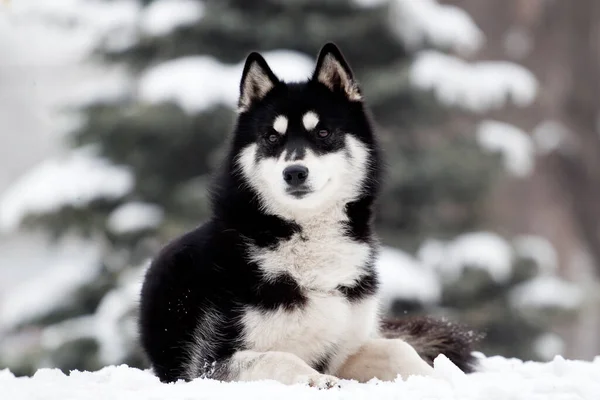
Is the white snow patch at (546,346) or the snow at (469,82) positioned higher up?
the snow at (469,82)

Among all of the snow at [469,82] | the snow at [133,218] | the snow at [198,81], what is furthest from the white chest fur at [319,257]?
the snow at [469,82]

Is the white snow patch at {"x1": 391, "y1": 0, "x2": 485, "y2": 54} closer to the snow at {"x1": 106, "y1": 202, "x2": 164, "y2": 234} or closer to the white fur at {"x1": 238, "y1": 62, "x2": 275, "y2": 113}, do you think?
the snow at {"x1": 106, "y1": 202, "x2": 164, "y2": 234}

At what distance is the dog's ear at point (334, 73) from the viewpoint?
13.9ft

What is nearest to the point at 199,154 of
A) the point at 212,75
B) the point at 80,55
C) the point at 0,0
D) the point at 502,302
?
the point at 212,75

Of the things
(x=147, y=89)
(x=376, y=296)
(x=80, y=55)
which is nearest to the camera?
(x=376, y=296)

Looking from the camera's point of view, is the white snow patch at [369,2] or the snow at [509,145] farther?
the snow at [509,145]

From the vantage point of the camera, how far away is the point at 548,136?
1477cm

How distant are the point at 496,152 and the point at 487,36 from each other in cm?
460

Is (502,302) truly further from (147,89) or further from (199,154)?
(147,89)

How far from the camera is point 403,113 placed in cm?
1105

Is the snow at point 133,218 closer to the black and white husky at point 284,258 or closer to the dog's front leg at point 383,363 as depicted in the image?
the black and white husky at point 284,258

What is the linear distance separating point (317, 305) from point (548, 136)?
1194 cm

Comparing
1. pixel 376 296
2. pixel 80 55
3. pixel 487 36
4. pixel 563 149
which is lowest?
pixel 376 296

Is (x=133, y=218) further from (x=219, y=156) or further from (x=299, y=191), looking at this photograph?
(x=299, y=191)
